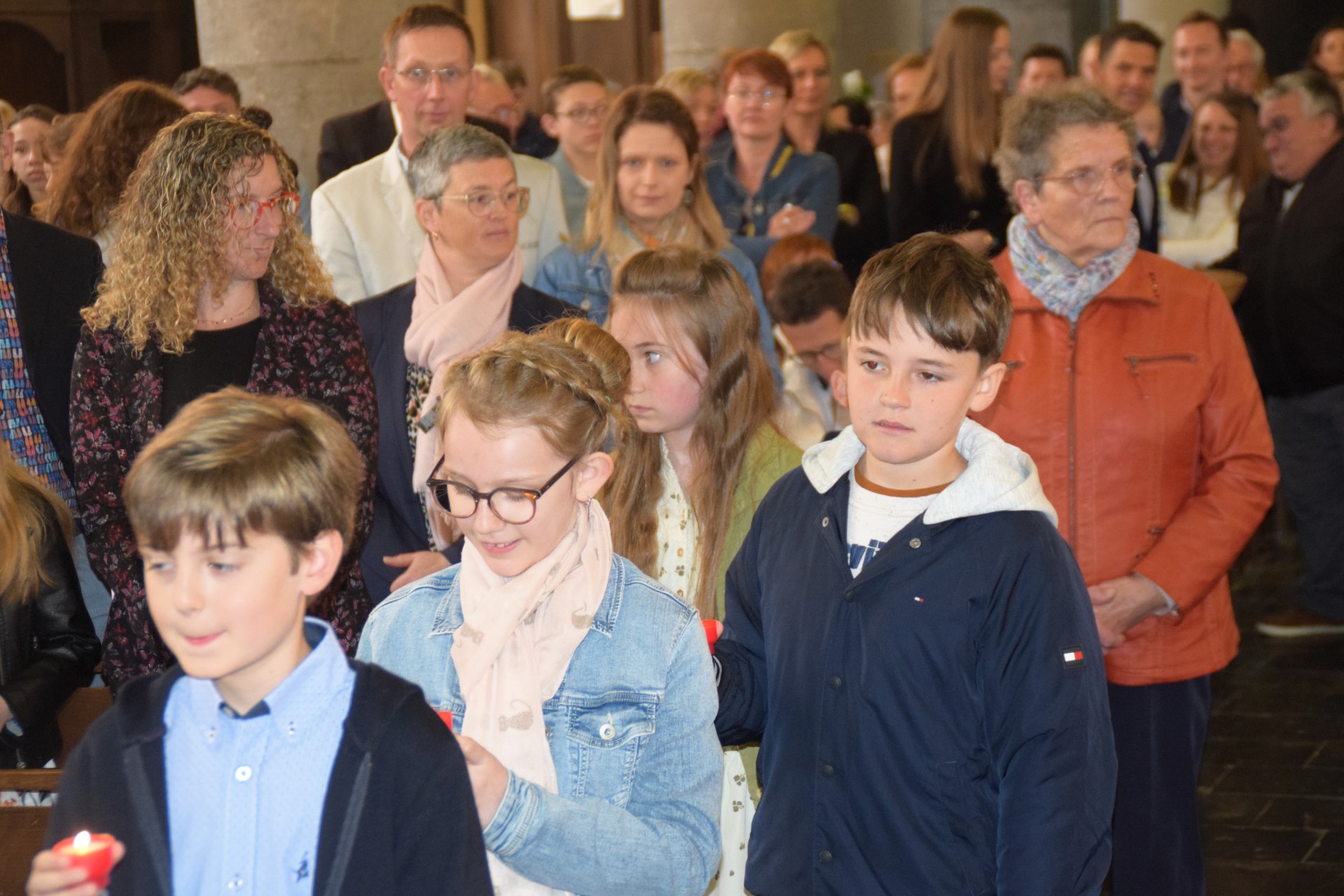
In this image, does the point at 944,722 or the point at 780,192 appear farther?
the point at 780,192

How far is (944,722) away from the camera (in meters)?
2.22

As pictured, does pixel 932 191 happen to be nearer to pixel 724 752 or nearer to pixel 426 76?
pixel 426 76

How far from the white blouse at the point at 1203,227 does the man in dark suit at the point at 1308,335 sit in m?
0.68

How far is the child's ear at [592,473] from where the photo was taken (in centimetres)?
210

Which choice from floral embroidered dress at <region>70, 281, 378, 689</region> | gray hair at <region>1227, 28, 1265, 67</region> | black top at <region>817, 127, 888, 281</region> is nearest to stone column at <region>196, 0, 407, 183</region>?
black top at <region>817, 127, 888, 281</region>

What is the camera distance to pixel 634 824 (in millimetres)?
1969

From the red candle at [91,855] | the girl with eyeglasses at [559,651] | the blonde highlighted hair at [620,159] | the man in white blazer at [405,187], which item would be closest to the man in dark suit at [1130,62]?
the blonde highlighted hair at [620,159]

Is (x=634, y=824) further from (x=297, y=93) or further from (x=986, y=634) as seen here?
(x=297, y=93)

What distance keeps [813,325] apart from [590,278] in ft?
2.40

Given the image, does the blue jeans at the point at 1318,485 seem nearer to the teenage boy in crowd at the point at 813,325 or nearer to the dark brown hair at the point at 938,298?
the teenage boy in crowd at the point at 813,325

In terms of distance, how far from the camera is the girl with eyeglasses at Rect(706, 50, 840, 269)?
18.2ft

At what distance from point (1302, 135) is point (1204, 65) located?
2165mm

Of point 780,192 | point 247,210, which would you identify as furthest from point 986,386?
point 780,192

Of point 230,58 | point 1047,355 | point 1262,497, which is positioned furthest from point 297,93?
point 1262,497
